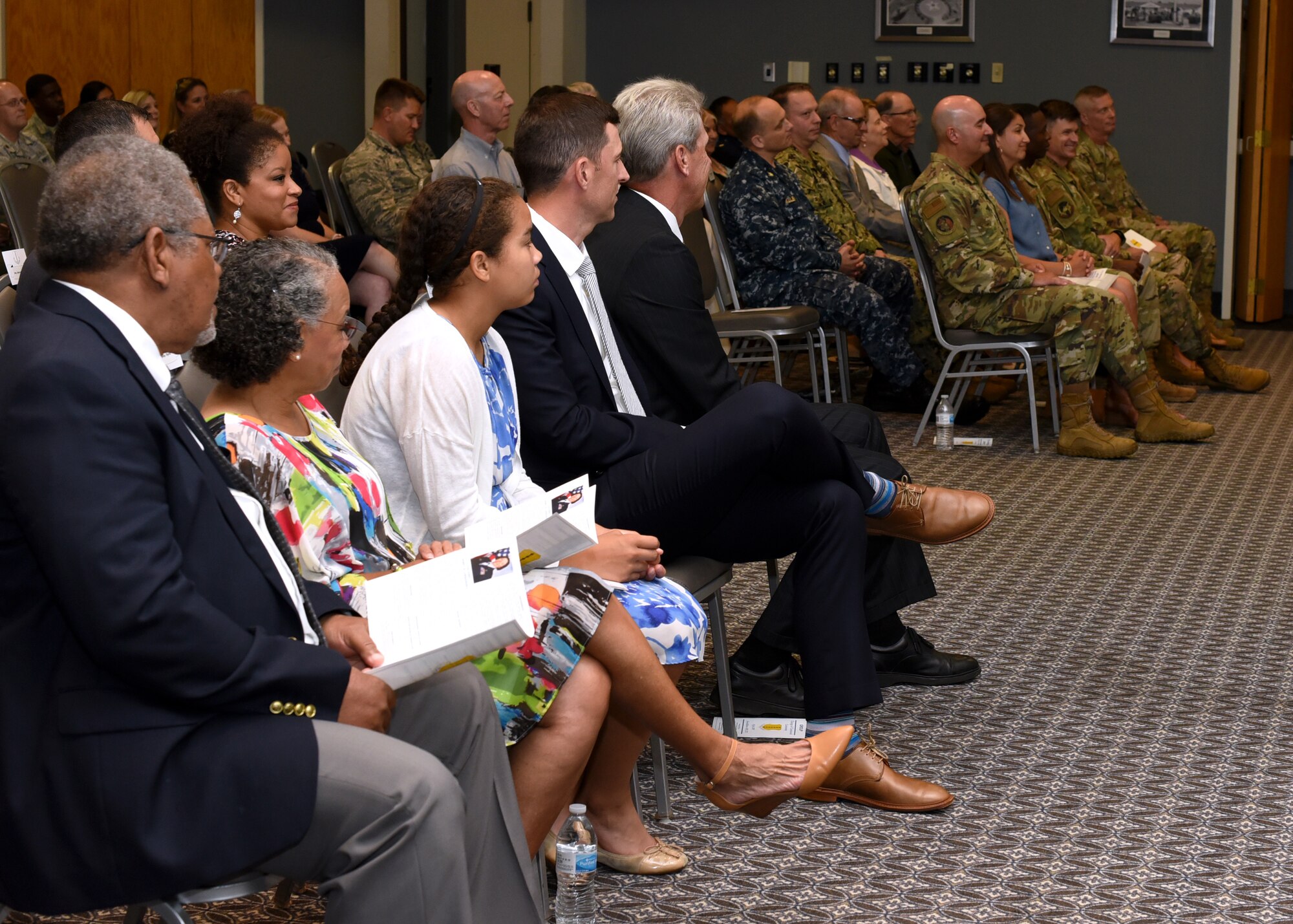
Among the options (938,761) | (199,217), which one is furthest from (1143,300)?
(199,217)

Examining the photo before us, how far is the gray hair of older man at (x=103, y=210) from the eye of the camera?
4.78ft

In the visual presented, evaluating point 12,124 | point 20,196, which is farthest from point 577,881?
point 12,124

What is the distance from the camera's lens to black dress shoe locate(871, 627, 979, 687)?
3156mm

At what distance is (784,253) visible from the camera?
5.89m

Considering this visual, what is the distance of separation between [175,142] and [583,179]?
1483mm

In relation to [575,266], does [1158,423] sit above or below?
below

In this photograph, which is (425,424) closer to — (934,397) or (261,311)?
(261,311)

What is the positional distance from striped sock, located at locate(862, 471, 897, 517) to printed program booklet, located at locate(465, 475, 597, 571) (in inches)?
34.6

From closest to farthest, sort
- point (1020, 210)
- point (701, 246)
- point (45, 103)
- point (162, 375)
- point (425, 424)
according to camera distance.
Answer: point (162, 375)
point (425, 424)
point (701, 246)
point (1020, 210)
point (45, 103)

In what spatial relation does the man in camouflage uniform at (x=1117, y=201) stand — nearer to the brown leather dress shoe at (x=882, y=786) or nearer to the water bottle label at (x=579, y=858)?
the brown leather dress shoe at (x=882, y=786)

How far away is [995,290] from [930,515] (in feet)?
9.77

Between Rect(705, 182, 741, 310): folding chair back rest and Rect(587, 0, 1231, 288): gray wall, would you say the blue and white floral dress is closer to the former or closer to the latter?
Rect(705, 182, 741, 310): folding chair back rest

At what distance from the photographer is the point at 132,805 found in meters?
1.38

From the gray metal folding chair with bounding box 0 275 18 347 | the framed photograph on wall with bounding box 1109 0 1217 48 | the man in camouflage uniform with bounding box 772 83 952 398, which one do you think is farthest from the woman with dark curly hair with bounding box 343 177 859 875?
the framed photograph on wall with bounding box 1109 0 1217 48
